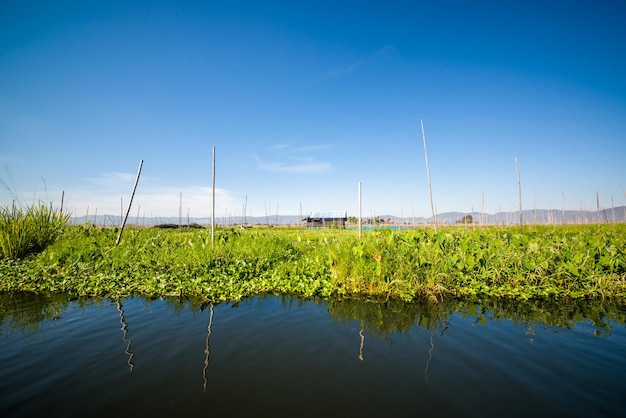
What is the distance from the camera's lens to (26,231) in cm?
998

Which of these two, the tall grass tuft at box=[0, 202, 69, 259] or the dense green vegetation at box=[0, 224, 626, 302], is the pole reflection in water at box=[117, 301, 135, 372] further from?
the tall grass tuft at box=[0, 202, 69, 259]

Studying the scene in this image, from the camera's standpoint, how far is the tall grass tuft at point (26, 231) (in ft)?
30.9

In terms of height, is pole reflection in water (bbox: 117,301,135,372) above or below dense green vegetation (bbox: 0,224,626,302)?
below

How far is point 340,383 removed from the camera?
3.02 metres

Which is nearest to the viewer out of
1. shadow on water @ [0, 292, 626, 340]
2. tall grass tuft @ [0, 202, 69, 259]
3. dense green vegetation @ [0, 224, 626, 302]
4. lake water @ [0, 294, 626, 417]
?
lake water @ [0, 294, 626, 417]

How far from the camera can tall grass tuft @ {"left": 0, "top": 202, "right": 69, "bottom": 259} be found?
941 centimetres

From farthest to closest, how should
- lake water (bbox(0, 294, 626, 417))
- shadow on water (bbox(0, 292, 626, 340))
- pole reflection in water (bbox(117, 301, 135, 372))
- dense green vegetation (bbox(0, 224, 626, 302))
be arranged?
dense green vegetation (bbox(0, 224, 626, 302)), shadow on water (bbox(0, 292, 626, 340)), pole reflection in water (bbox(117, 301, 135, 372)), lake water (bbox(0, 294, 626, 417))

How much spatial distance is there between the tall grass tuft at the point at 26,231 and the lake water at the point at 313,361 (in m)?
5.79

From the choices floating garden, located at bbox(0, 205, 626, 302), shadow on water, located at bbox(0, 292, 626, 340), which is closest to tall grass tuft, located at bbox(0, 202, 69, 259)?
floating garden, located at bbox(0, 205, 626, 302)

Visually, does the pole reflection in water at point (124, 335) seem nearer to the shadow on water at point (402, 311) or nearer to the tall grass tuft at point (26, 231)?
the shadow on water at point (402, 311)

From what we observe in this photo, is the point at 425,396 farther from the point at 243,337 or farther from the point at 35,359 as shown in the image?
the point at 35,359

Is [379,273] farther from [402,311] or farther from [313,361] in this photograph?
[313,361]

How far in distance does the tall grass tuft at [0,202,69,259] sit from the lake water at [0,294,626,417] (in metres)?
5.79

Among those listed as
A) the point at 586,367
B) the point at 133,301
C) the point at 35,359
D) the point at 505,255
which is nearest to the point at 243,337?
the point at 35,359
